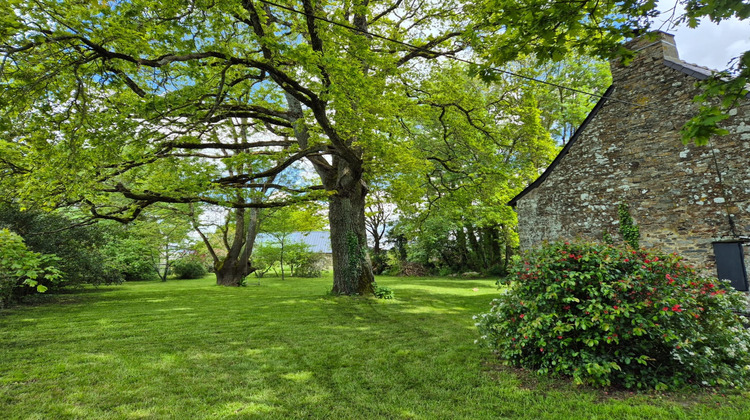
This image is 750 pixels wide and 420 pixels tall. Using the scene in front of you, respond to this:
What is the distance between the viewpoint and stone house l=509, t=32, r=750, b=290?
7297mm

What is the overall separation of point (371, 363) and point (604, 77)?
722 inches

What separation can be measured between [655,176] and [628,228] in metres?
1.37

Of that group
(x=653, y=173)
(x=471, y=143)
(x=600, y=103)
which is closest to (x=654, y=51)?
(x=600, y=103)

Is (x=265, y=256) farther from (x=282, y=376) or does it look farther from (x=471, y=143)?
(x=282, y=376)

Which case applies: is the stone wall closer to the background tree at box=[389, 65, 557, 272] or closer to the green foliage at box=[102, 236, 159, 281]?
the background tree at box=[389, 65, 557, 272]

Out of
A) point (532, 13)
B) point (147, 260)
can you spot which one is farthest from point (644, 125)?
point (147, 260)

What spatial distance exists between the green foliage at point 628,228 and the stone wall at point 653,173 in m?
0.11

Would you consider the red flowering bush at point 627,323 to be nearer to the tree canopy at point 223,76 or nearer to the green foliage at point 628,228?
the tree canopy at point 223,76

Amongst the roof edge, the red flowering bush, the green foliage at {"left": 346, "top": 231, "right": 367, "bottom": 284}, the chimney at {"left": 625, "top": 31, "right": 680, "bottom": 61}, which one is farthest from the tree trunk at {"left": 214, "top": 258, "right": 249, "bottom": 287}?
the chimney at {"left": 625, "top": 31, "right": 680, "bottom": 61}

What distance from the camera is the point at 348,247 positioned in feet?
39.0

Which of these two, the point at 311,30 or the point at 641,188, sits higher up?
the point at 311,30

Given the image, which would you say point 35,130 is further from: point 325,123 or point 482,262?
point 482,262

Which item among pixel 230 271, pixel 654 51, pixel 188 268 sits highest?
pixel 654 51

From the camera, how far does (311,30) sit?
6.19 m
